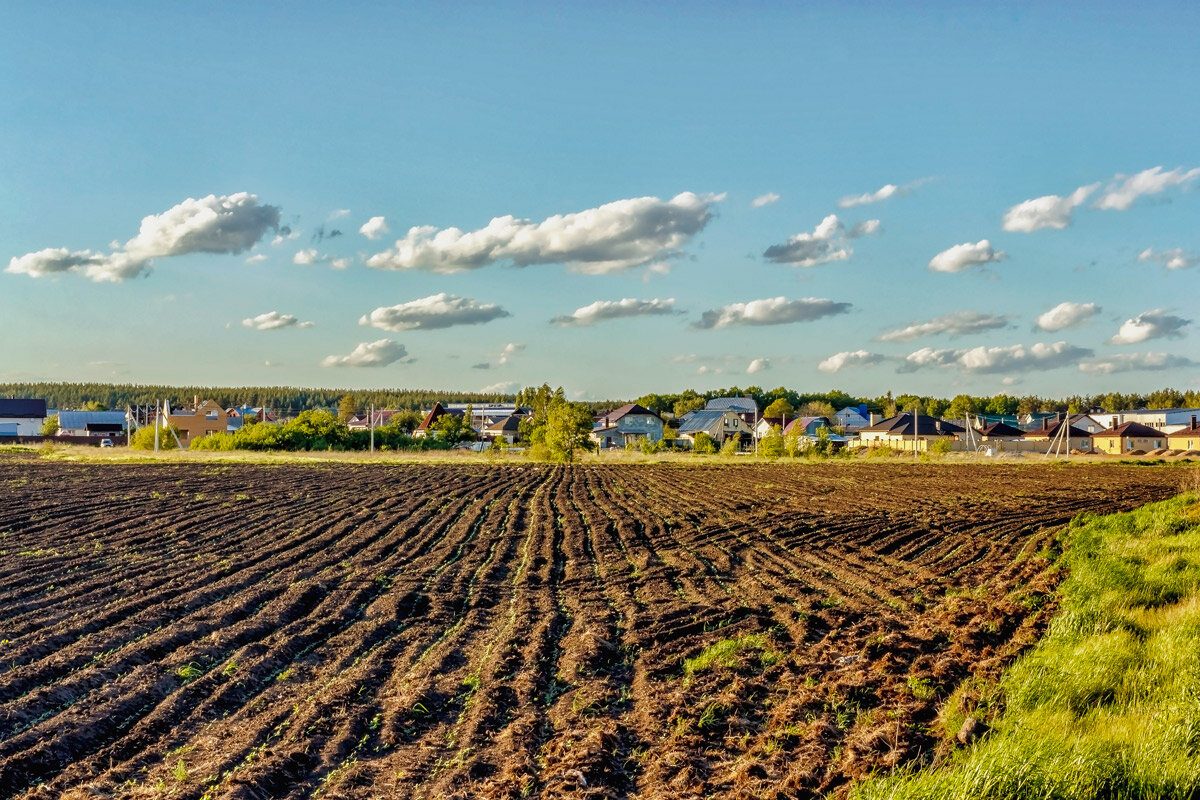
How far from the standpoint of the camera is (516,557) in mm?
18375

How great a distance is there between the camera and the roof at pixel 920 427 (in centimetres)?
9219

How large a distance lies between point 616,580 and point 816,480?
29641 millimetres

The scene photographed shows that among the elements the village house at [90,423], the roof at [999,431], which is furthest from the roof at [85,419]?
the roof at [999,431]

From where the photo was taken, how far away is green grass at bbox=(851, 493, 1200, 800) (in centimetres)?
508

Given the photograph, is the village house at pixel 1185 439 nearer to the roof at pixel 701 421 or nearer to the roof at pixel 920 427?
the roof at pixel 920 427

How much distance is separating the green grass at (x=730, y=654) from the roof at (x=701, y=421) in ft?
302

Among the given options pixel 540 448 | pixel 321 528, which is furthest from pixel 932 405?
pixel 321 528

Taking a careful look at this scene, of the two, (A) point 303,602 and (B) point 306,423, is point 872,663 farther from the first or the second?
(B) point 306,423

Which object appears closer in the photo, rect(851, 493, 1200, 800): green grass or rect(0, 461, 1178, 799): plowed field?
rect(851, 493, 1200, 800): green grass

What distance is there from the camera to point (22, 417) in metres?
105

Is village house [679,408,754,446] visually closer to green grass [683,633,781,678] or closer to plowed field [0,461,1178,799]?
plowed field [0,461,1178,799]

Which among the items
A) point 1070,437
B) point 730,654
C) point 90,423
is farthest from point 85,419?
point 730,654

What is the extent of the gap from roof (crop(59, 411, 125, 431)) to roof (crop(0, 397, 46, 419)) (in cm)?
629

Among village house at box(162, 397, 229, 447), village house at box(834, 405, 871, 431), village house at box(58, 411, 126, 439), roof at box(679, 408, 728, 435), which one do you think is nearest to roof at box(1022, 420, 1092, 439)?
village house at box(834, 405, 871, 431)
